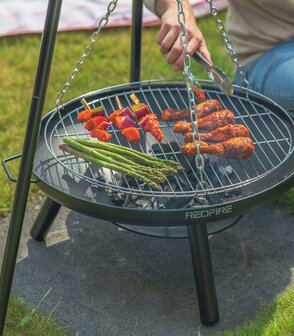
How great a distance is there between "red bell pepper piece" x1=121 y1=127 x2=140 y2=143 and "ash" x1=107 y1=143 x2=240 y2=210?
12cm

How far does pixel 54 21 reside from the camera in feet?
8.16

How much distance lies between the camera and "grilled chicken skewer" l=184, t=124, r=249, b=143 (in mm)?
3023

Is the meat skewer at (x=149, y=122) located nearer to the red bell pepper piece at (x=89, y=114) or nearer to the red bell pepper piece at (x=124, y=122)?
the red bell pepper piece at (x=124, y=122)

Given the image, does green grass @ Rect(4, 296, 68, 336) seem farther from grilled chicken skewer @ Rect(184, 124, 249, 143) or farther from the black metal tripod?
grilled chicken skewer @ Rect(184, 124, 249, 143)

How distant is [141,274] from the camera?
338 centimetres

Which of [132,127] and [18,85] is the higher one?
[132,127]

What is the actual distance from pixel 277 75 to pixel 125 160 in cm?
114

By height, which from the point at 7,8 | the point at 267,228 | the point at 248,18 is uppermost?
the point at 248,18

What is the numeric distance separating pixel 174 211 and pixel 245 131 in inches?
21.9

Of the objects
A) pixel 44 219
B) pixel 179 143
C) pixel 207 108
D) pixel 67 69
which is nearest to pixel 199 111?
pixel 207 108

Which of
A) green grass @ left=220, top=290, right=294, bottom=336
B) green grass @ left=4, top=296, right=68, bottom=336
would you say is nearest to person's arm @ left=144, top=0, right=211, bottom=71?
green grass @ left=220, top=290, right=294, bottom=336

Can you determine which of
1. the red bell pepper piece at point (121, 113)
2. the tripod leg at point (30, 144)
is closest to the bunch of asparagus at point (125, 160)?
the red bell pepper piece at point (121, 113)

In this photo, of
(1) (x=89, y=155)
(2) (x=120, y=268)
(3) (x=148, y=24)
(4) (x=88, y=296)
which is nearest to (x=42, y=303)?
(4) (x=88, y=296)

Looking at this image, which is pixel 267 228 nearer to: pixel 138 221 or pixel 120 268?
pixel 120 268
